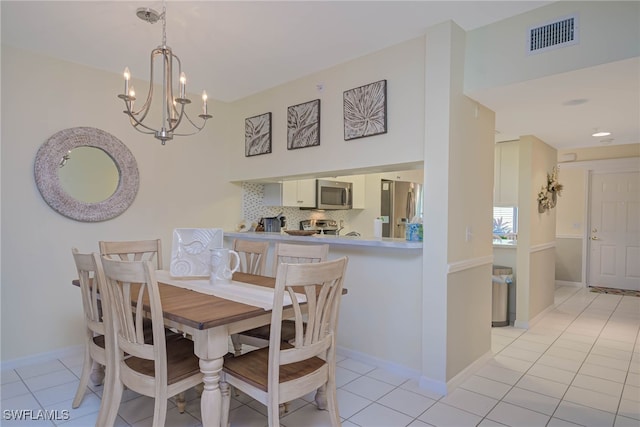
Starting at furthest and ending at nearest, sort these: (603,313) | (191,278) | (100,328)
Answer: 1. (603,313)
2. (191,278)
3. (100,328)

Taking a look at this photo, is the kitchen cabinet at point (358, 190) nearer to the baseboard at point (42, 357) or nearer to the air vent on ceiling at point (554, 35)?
the air vent on ceiling at point (554, 35)

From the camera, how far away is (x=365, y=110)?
3.04 metres

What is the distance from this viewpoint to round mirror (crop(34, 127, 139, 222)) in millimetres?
3080

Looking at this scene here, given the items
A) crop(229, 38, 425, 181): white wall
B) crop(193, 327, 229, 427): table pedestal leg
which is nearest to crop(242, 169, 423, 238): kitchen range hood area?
crop(229, 38, 425, 181): white wall

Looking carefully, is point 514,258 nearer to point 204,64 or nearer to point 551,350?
point 551,350

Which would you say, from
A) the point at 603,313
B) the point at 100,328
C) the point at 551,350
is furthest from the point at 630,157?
the point at 100,328

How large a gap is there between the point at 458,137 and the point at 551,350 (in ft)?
7.53

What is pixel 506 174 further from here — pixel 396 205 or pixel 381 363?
pixel 381 363

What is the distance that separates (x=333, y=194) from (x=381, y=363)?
2.42 m

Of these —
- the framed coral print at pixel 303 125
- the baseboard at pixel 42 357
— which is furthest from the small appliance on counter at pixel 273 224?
the baseboard at pixel 42 357

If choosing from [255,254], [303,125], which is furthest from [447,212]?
[303,125]

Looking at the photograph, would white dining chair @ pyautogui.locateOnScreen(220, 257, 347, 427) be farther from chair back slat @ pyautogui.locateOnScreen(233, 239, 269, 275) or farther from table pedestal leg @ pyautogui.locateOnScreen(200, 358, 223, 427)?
chair back slat @ pyautogui.locateOnScreen(233, 239, 269, 275)

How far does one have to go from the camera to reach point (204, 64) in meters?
3.27

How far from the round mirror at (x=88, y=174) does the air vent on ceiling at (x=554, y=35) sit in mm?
3556
